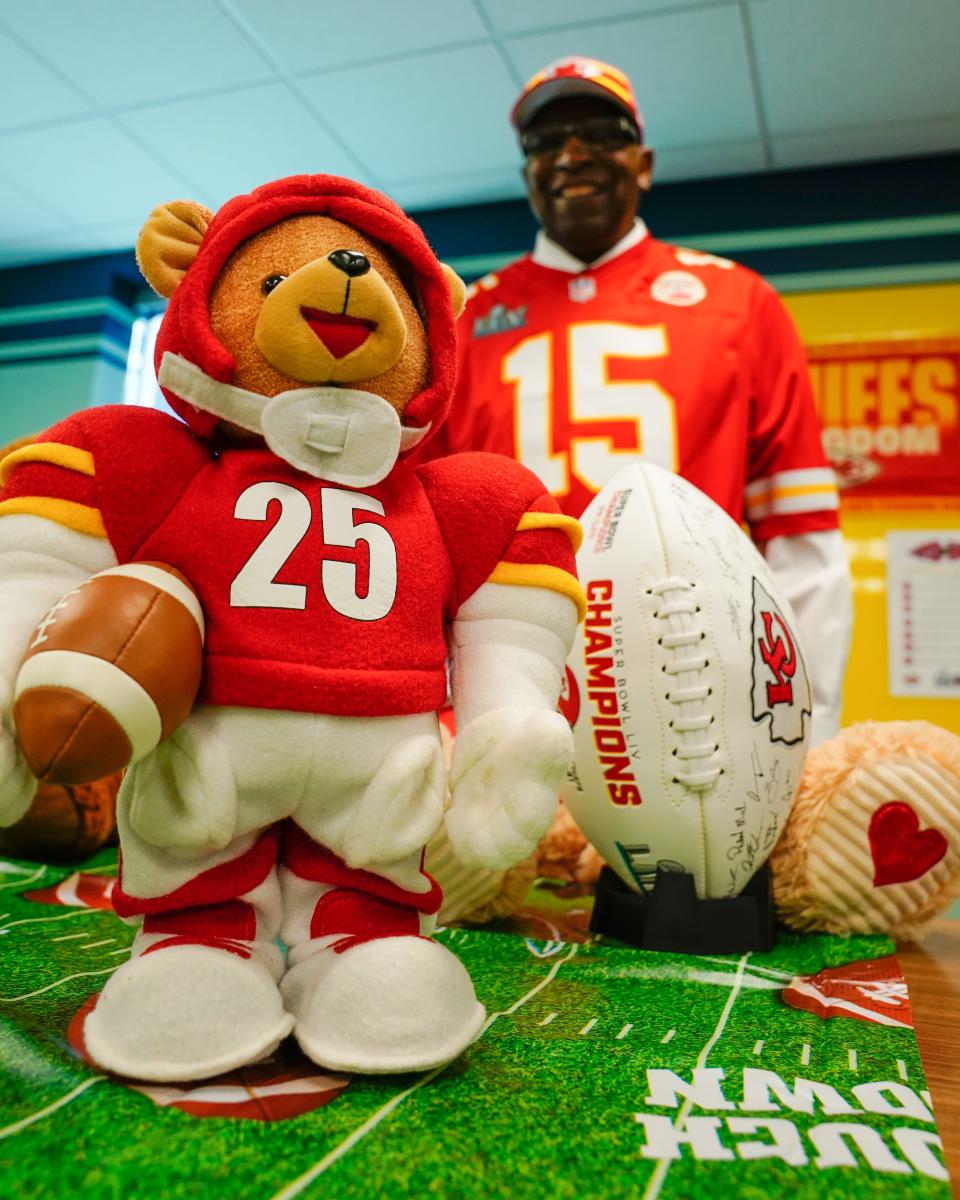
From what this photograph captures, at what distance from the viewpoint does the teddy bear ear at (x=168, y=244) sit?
587mm

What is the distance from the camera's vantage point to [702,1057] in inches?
23.2

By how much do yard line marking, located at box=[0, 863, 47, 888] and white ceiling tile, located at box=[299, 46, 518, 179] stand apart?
6.99ft

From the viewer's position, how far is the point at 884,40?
2264mm

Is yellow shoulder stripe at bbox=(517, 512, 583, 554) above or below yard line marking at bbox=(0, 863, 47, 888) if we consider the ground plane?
above

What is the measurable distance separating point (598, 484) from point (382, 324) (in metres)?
0.75

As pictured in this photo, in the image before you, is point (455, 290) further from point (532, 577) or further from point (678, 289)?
point (678, 289)

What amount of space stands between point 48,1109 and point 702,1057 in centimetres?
36

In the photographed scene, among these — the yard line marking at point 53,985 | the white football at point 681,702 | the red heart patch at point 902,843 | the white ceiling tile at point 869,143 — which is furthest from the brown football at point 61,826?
the white ceiling tile at point 869,143

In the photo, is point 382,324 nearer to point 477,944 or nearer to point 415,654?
point 415,654

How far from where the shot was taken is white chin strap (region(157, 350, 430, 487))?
56 centimetres

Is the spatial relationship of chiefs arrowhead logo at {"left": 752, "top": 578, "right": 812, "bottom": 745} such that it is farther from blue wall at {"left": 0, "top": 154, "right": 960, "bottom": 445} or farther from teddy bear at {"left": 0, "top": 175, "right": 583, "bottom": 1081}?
blue wall at {"left": 0, "top": 154, "right": 960, "bottom": 445}

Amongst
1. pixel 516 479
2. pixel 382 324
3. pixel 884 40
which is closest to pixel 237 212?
pixel 382 324

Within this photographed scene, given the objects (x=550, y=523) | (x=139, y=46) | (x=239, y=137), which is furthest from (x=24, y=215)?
(x=550, y=523)

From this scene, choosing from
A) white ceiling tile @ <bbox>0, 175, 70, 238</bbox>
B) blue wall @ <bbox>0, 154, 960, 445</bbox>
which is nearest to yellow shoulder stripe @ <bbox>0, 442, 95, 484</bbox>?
blue wall @ <bbox>0, 154, 960, 445</bbox>
